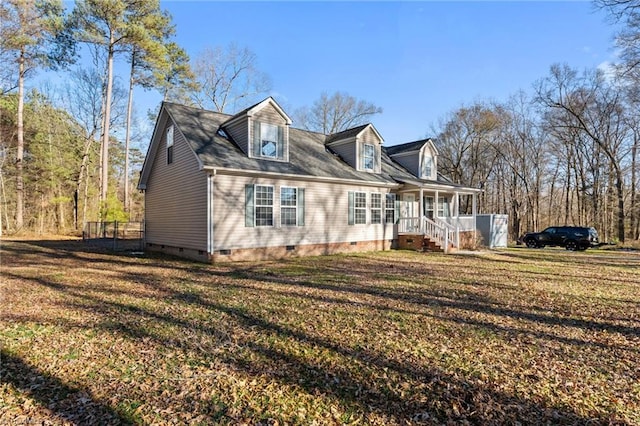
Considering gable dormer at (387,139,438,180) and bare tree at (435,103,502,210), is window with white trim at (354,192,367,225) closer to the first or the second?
gable dormer at (387,139,438,180)

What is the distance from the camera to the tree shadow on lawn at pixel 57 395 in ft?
9.98

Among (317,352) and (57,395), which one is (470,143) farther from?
(57,395)

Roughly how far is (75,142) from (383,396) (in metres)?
32.9

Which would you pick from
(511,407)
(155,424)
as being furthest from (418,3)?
(155,424)

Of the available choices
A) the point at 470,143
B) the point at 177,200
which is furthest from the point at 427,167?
the point at 470,143

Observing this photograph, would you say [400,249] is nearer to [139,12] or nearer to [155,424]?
[155,424]

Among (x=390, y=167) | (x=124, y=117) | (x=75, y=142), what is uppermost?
(x=124, y=117)

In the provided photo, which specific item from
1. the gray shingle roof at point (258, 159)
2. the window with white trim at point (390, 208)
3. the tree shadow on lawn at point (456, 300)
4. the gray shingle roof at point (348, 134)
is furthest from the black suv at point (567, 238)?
the tree shadow on lawn at point (456, 300)

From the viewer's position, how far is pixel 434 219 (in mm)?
17875

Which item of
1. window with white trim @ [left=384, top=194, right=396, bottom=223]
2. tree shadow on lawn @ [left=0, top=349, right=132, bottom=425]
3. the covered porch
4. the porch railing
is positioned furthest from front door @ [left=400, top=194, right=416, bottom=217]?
tree shadow on lawn @ [left=0, top=349, right=132, bottom=425]

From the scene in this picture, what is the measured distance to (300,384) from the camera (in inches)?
142

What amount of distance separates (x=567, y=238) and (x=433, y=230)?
9879 mm

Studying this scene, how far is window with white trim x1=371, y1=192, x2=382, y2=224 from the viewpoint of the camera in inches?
663

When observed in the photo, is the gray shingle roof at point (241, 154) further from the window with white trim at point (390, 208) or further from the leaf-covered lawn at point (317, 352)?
the leaf-covered lawn at point (317, 352)
